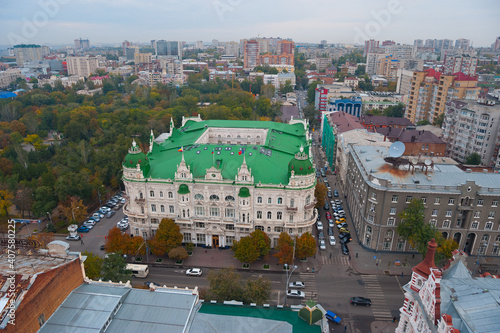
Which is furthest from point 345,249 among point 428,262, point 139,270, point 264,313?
point 139,270

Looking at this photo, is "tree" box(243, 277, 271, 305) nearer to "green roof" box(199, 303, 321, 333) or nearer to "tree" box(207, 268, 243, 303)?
"tree" box(207, 268, 243, 303)

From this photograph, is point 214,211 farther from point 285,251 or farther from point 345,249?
point 345,249

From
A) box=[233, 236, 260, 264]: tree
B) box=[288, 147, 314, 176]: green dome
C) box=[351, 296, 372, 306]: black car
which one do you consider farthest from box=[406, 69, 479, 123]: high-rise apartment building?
box=[233, 236, 260, 264]: tree

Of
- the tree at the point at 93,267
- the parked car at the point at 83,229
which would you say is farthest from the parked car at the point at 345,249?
the parked car at the point at 83,229

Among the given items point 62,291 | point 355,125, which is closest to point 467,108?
point 355,125

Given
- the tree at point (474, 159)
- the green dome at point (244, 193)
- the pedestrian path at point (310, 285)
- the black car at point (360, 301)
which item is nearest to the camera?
the black car at point (360, 301)

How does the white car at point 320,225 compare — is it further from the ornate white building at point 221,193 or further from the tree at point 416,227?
the tree at point 416,227
